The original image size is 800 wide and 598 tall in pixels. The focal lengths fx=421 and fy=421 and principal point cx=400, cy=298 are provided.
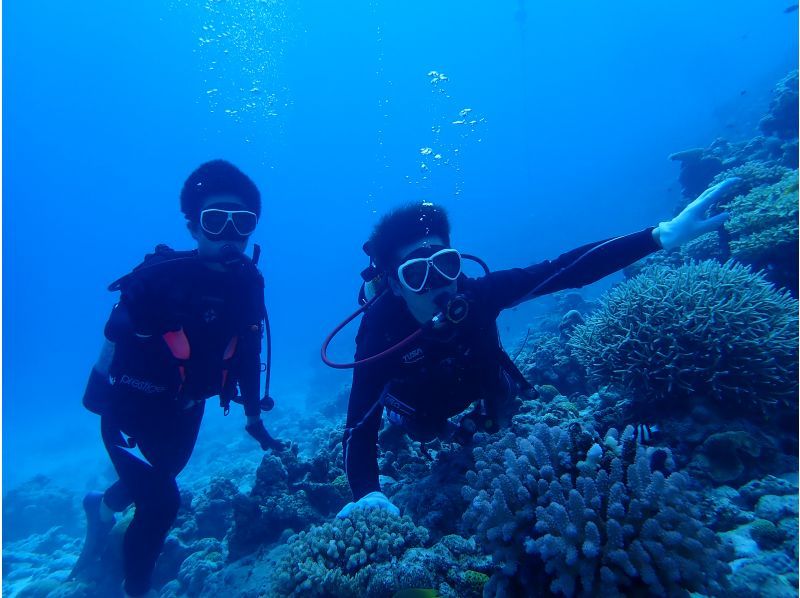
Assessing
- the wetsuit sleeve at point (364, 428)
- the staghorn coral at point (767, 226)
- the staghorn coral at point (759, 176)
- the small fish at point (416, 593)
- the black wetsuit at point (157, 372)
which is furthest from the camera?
the staghorn coral at point (759, 176)

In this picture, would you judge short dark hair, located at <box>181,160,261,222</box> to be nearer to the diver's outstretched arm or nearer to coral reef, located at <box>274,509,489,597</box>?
the diver's outstretched arm

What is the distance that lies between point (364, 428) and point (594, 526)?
97.7 inches

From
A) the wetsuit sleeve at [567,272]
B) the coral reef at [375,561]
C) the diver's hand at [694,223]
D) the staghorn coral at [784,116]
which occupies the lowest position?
the coral reef at [375,561]

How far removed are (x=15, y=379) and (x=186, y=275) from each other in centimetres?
11999

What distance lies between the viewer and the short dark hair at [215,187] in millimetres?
5551

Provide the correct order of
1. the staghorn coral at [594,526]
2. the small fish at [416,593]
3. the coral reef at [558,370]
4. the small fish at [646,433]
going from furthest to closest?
the coral reef at [558,370]
the small fish at [646,433]
the small fish at [416,593]
the staghorn coral at [594,526]

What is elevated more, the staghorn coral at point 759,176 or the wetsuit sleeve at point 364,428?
the staghorn coral at point 759,176

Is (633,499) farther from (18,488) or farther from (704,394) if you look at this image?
(18,488)

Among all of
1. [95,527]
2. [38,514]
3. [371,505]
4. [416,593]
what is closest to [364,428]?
[371,505]

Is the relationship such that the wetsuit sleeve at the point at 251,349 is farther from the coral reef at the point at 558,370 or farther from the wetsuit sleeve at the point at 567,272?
the coral reef at the point at 558,370

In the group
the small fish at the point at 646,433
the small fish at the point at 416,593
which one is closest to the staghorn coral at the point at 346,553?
the small fish at the point at 416,593

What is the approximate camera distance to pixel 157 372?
5008mm

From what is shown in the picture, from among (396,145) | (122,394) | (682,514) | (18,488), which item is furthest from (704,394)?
(396,145)

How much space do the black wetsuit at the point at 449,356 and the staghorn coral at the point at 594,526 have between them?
65.9 inches
